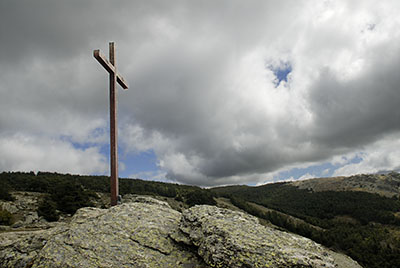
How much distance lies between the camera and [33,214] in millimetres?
27875

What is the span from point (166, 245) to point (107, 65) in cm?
833

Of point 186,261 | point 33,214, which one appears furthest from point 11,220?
point 186,261

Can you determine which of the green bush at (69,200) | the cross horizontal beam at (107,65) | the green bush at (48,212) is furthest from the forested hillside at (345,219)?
the cross horizontal beam at (107,65)

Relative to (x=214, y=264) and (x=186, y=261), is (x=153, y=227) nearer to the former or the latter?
(x=186, y=261)

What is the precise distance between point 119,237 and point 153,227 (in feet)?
3.31

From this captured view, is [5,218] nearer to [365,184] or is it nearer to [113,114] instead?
[113,114]

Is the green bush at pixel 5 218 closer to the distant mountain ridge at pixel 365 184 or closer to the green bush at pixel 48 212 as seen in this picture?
the green bush at pixel 48 212

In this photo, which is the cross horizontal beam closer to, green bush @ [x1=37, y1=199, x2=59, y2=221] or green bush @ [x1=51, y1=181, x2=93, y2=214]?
green bush @ [x1=37, y1=199, x2=59, y2=221]

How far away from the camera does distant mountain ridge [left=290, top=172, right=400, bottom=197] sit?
150 metres

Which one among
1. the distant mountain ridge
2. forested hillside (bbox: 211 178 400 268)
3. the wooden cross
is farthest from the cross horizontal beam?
Answer: the distant mountain ridge

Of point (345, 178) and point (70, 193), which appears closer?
point (70, 193)

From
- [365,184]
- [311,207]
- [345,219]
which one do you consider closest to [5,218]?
[345,219]

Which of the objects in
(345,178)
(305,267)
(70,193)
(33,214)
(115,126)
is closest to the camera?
(305,267)

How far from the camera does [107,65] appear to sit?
10.5 metres
